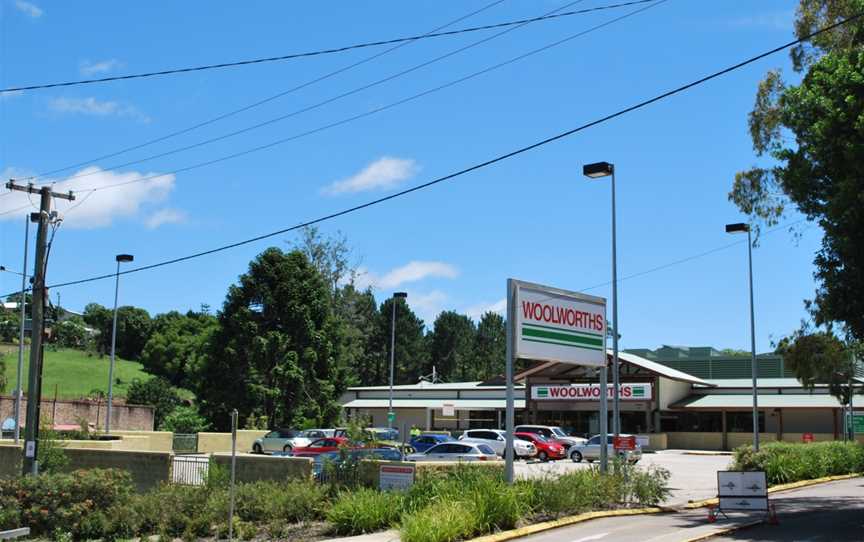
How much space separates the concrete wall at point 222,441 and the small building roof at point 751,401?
88.3ft

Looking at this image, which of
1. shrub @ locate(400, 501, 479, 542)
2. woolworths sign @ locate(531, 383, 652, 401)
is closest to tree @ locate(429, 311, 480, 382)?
woolworths sign @ locate(531, 383, 652, 401)

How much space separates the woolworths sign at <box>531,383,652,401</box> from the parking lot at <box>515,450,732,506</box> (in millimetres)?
4063

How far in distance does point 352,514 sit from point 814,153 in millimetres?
12331

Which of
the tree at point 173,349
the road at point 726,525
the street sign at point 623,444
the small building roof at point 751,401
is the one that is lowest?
the road at point 726,525

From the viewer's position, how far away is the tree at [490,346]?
119 meters

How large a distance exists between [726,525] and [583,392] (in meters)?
40.5

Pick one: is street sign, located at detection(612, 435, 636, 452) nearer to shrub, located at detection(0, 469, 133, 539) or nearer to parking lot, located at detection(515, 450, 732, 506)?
parking lot, located at detection(515, 450, 732, 506)

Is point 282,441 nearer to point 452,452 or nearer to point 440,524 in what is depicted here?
point 452,452

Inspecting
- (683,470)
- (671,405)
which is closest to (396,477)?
(683,470)

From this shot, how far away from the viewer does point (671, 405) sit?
59.0m

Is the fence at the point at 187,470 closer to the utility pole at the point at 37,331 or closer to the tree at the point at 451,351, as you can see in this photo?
the utility pole at the point at 37,331

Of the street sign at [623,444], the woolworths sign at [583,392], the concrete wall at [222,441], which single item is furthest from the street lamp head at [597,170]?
the woolworths sign at [583,392]

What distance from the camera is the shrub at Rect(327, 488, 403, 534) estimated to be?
17484 millimetres

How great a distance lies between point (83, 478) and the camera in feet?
67.3
